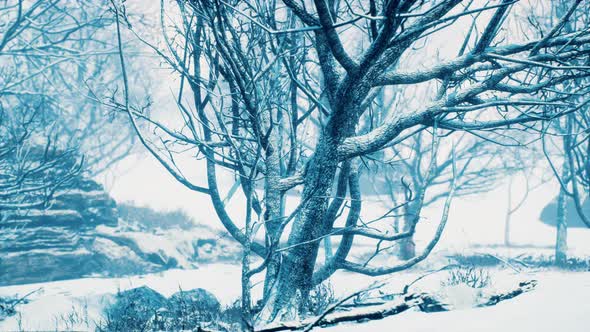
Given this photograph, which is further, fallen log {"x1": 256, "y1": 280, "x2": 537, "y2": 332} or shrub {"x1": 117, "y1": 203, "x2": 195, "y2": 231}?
shrub {"x1": 117, "y1": 203, "x2": 195, "y2": 231}

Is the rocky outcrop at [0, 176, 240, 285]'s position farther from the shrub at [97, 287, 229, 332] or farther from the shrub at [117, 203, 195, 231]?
the shrub at [97, 287, 229, 332]

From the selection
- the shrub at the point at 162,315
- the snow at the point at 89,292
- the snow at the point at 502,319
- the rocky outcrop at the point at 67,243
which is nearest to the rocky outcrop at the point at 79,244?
the rocky outcrop at the point at 67,243

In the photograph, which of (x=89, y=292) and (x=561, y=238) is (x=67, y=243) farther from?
(x=561, y=238)

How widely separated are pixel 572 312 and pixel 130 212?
2097cm

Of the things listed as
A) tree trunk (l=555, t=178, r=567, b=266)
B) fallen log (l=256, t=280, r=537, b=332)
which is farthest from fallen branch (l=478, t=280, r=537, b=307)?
tree trunk (l=555, t=178, r=567, b=266)

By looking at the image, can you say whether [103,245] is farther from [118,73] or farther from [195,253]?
→ [118,73]

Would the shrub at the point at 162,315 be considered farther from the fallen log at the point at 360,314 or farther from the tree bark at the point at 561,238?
the tree bark at the point at 561,238

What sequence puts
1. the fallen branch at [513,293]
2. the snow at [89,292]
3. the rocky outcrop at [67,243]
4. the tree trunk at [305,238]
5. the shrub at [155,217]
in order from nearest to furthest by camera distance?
the fallen branch at [513,293], the tree trunk at [305,238], the snow at [89,292], the rocky outcrop at [67,243], the shrub at [155,217]

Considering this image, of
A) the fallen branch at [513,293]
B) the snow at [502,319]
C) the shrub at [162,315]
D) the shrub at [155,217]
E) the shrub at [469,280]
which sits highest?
the snow at [502,319]

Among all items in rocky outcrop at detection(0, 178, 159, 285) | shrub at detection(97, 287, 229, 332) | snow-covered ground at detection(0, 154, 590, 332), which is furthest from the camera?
rocky outcrop at detection(0, 178, 159, 285)

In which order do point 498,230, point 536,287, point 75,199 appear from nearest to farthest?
point 536,287 → point 75,199 → point 498,230

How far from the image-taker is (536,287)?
11.9 feet

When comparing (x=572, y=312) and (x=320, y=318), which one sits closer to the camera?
(x=320, y=318)

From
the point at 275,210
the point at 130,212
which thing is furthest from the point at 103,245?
the point at 275,210
